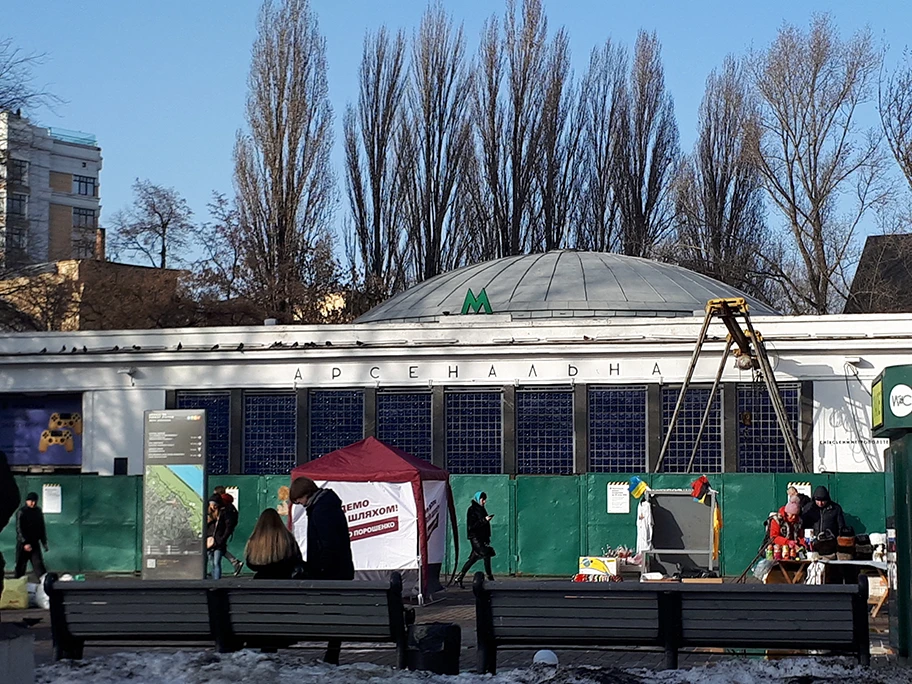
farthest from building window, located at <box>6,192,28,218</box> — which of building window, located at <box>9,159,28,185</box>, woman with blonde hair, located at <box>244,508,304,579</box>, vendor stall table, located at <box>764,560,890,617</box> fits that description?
woman with blonde hair, located at <box>244,508,304,579</box>

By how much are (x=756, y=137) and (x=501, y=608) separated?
4718 centimetres

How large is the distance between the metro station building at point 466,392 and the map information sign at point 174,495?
38.4ft

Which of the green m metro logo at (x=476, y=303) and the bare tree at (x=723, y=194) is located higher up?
the bare tree at (x=723, y=194)

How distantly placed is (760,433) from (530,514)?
744 cm

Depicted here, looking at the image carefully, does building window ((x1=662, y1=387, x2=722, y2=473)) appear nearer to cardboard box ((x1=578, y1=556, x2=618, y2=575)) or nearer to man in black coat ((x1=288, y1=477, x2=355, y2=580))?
cardboard box ((x1=578, y1=556, x2=618, y2=575))

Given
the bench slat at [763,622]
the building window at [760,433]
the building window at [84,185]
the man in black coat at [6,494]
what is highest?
the building window at [84,185]

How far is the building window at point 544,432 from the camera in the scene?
33.3 meters

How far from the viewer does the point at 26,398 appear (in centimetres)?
3656

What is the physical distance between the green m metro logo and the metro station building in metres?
2.62

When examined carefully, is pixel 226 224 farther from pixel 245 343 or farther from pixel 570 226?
pixel 245 343

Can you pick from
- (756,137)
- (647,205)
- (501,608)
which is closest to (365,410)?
(501,608)

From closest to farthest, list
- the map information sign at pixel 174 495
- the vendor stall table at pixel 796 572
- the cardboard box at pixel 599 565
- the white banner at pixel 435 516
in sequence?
the vendor stall table at pixel 796 572 < the map information sign at pixel 174 495 < the white banner at pixel 435 516 < the cardboard box at pixel 599 565

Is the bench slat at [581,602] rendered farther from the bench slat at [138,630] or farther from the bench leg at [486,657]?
the bench slat at [138,630]

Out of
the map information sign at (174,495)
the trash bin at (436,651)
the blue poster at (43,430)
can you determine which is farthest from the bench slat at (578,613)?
the blue poster at (43,430)
